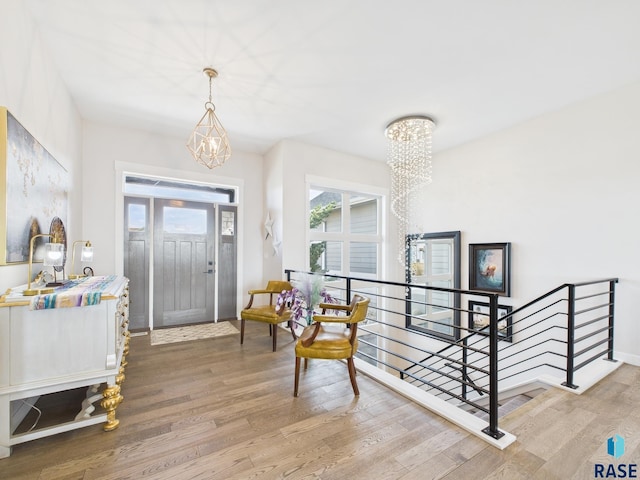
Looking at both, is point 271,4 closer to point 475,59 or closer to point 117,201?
point 475,59

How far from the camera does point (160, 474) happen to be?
151 cm

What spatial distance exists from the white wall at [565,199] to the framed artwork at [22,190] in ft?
17.2

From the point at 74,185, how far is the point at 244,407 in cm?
326

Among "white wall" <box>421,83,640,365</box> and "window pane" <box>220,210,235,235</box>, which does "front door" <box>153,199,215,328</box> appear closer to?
"window pane" <box>220,210,235,235</box>

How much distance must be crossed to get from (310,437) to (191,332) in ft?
9.45

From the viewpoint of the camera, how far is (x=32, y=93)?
2.18 metres

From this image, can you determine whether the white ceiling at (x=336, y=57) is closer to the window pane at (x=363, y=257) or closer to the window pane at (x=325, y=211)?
the window pane at (x=325, y=211)

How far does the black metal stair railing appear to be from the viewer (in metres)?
1.98

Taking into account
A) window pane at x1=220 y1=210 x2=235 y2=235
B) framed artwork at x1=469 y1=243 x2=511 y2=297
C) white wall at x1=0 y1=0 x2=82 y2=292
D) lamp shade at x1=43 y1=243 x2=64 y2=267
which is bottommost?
framed artwork at x1=469 y1=243 x2=511 y2=297

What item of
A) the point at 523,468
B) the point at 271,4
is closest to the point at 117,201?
the point at 271,4

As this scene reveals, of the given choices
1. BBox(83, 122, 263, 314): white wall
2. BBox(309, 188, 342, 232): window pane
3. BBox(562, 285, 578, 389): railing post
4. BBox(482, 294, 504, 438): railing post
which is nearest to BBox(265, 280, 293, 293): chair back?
BBox(83, 122, 263, 314): white wall

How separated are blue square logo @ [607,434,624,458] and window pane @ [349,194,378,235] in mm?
4137

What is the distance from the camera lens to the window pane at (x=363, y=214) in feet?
18.2

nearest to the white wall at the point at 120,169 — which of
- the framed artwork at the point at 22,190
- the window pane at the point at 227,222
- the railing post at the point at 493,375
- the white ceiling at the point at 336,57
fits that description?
the window pane at the point at 227,222
